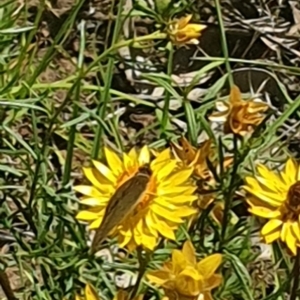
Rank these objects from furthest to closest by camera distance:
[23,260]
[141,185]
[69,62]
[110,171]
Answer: [69,62] → [23,260] → [110,171] → [141,185]

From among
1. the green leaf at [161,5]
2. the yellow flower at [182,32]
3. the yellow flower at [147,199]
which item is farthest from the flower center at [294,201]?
the green leaf at [161,5]

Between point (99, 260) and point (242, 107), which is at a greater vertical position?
point (242, 107)

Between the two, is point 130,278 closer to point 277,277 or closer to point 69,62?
point 277,277

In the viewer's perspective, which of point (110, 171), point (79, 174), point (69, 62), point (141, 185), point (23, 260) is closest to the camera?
point (141, 185)

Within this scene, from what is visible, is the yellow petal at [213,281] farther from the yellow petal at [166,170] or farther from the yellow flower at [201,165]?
the yellow flower at [201,165]

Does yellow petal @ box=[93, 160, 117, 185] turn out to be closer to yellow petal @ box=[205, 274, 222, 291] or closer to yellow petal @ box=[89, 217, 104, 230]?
yellow petal @ box=[89, 217, 104, 230]

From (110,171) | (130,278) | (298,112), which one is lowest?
(130,278)

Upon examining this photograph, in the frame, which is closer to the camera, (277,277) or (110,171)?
(110,171)

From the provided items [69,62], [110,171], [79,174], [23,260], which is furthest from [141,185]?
[69,62]
